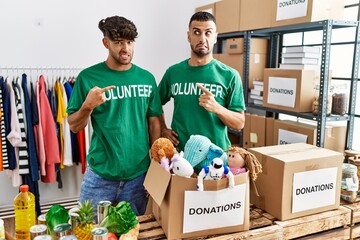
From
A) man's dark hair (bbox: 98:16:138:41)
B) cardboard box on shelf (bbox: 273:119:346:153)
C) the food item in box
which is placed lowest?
the food item in box

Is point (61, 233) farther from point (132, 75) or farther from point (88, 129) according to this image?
point (88, 129)

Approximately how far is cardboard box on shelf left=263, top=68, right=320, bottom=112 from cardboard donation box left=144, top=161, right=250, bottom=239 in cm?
134

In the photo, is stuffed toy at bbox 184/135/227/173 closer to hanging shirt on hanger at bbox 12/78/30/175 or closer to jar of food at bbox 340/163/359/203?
jar of food at bbox 340/163/359/203

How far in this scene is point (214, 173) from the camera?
115cm

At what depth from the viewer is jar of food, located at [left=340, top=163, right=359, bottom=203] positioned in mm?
1622

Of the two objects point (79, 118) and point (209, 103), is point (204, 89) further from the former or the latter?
point (79, 118)

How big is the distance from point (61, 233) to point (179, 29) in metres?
3.03

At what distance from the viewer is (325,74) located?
2.17 metres

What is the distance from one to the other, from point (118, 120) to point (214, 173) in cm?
67

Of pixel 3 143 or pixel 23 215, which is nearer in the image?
pixel 23 215

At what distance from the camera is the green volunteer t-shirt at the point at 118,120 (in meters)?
1.64

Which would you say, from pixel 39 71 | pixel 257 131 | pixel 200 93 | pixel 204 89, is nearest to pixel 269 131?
pixel 257 131

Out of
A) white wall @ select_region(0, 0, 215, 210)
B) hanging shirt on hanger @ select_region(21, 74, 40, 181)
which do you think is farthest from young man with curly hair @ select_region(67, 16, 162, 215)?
white wall @ select_region(0, 0, 215, 210)

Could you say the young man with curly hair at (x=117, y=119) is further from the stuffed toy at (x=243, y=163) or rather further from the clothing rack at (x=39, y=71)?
the clothing rack at (x=39, y=71)
